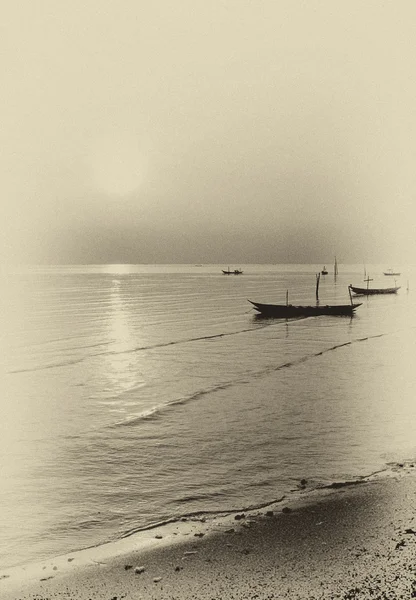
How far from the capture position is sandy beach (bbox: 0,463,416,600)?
7.57 metres

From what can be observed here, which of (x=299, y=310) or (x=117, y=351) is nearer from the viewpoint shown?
(x=117, y=351)

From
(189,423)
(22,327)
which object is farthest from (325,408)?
(22,327)

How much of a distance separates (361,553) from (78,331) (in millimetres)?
48199

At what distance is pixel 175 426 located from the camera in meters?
19.2

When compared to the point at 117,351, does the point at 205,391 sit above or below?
above

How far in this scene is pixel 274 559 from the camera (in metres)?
8.62

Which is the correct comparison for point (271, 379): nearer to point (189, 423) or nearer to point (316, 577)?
point (189, 423)

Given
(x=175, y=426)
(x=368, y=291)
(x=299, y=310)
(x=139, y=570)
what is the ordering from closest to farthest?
(x=139, y=570) → (x=175, y=426) → (x=299, y=310) → (x=368, y=291)

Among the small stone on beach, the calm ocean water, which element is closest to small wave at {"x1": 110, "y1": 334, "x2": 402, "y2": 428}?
the calm ocean water

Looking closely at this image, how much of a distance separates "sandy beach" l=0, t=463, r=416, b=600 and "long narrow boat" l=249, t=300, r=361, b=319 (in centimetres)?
5704

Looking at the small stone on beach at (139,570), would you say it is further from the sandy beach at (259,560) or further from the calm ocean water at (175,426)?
the calm ocean water at (175,426)

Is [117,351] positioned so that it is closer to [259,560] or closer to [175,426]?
[175,426]

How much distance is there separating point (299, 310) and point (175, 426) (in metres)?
51.8

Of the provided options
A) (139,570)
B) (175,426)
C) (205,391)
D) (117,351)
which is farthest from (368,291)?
(139,570)
